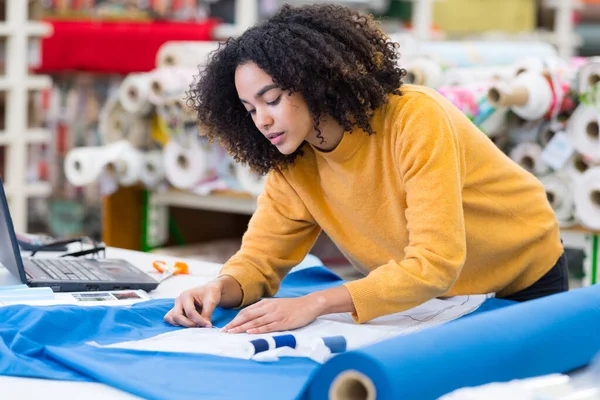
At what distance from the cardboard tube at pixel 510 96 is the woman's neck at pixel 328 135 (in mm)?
1159

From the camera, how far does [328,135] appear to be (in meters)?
1.48

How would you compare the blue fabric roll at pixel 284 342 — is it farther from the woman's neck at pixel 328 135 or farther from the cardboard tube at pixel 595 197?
the cardboard tube at pixel 595 197

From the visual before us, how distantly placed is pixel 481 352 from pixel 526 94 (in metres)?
1.65

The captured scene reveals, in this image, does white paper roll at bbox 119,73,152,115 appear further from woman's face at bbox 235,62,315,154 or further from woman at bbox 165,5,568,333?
woman's face at bbox 235,62,315,154

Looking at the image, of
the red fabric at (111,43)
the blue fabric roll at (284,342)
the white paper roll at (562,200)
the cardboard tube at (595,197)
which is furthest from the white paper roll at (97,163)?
the blue fabric roll at (284,342)

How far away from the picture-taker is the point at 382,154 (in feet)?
4.82

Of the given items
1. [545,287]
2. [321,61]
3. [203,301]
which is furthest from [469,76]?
[203,301]

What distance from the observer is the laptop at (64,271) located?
4.85 ft

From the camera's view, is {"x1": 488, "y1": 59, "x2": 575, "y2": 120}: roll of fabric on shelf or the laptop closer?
the laptop

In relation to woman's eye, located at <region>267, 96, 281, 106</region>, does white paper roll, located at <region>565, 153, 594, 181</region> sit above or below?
below

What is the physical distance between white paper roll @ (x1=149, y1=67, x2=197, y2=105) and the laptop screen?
1453 mm

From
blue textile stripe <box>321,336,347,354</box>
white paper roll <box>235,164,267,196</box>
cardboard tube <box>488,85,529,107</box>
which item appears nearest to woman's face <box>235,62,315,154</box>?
blue textile stripe <box>321,336,347,354</box>

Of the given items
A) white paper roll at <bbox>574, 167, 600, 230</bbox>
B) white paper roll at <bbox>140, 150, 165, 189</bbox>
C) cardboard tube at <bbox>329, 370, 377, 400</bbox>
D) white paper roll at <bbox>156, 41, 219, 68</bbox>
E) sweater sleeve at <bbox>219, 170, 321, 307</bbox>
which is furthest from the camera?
white paper roll at <bbox>156, 41, 219, 68</bbox>

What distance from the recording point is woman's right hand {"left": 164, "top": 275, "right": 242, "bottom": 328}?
1360 millimetres
